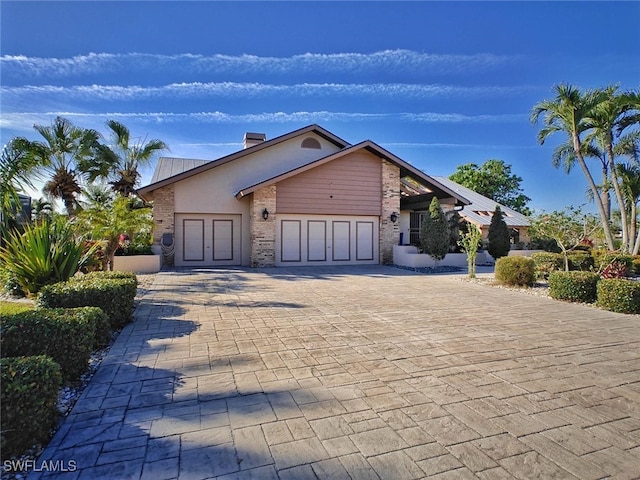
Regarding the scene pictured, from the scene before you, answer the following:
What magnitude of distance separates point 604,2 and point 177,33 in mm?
11917

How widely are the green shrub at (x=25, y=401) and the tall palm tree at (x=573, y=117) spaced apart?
21.3 metres

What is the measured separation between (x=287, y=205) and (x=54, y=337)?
40.9 feet

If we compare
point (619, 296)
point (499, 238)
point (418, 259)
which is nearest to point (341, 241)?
point (418, 259)

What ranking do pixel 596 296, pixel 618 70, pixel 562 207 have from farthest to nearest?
1. pixel 618 70
2. pixel 562 207
3. pixel 596 296

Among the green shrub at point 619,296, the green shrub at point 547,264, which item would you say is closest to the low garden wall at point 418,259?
the green shrub at point 547,264

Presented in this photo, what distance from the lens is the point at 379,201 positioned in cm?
1677

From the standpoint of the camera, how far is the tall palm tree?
1661 centimetres

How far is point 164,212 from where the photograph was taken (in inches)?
587

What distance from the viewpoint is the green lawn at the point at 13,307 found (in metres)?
5.60

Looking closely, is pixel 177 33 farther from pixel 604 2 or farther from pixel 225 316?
pixel 604 2

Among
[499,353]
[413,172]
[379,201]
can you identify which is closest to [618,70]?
[413,172]

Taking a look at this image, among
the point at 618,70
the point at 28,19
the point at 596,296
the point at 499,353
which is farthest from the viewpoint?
the point at 618,70

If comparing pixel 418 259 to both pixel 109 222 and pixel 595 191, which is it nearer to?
pixel 595 191

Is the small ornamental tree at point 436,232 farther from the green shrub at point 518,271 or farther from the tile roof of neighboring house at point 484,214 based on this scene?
the tile roof of neighboring house at point 484,214
